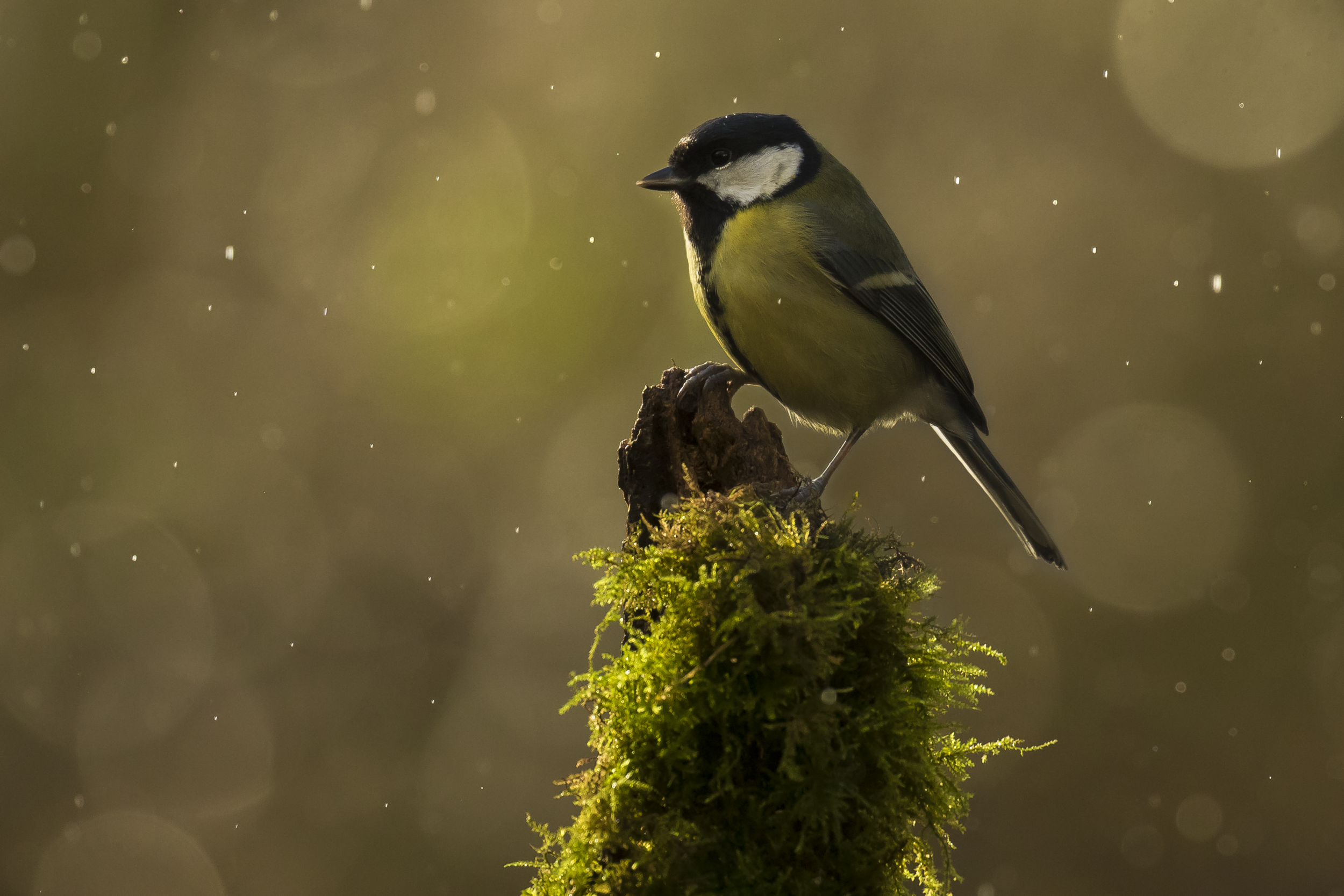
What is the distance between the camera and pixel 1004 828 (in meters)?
5.29

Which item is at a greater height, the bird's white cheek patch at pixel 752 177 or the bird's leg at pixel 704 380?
the bird's white cheek patch at pixel 752 177

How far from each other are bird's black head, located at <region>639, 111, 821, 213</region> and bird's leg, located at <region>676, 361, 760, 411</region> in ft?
1.61

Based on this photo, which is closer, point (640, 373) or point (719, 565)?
point (719, 565)

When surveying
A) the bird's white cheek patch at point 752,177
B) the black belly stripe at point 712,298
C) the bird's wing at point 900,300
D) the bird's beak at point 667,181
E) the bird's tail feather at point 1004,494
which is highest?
the bird's beak at point 667,181

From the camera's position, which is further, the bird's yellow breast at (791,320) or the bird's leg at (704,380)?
the bird's yellow breast at (791,320)

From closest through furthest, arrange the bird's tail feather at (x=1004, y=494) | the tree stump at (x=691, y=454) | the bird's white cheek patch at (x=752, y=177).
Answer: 1. the tree stump at (x=691, y=454)
2. the bird's white cheek patch at (x=752, y=177)
3. the bird's tail feather at (x=1004, y=494)

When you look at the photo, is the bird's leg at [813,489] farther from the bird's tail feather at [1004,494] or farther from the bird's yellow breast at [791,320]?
the bird's tail feather at [1004,494]

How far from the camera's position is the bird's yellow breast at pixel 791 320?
2.67 metres

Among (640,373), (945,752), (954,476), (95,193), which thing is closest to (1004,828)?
(954,476)

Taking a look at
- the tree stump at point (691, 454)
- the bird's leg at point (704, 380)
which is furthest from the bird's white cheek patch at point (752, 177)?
the tree stump at point (691, 454)

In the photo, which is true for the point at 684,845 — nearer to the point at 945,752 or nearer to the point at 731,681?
the point at 731,681

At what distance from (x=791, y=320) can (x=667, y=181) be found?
56 cm

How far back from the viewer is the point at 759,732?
1601mm

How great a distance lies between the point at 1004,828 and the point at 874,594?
4276 millimetres
